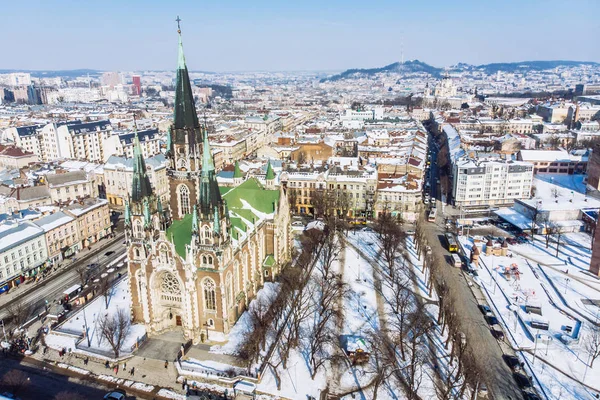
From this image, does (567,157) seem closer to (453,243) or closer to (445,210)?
(445,210)

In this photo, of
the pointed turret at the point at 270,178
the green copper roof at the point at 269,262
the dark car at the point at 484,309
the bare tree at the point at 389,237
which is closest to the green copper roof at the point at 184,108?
the green copper roof at the point at 269,262

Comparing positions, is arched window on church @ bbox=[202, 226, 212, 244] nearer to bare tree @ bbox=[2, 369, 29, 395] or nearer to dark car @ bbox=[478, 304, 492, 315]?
bare tree @ bbox=[2, 369, 29, 395]

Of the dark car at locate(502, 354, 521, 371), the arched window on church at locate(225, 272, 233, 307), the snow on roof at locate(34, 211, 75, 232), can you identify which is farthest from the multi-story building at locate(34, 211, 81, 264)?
the dark car at locate(502, 354, 521, 371)

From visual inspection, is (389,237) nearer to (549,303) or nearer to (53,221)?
(549,303)

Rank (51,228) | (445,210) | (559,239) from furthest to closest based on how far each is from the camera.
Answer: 1. (445,210)
2. (559,239)
3. (51,228)

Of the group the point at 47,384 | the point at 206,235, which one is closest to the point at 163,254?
the point at 206,235

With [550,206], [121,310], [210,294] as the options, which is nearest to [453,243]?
Answer: [550,206]
